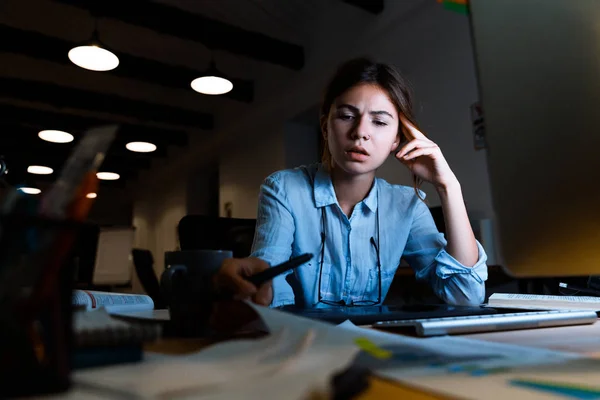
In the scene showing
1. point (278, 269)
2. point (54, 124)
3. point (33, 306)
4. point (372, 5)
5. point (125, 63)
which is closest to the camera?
point (33, 306)

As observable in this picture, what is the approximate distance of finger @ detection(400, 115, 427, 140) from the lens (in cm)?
104

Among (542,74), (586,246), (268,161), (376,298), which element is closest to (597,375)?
(586,246)

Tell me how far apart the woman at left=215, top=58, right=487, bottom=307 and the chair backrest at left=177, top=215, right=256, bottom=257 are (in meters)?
0.41

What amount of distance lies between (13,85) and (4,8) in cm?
100

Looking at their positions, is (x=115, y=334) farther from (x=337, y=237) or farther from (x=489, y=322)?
(x=337, y=237)

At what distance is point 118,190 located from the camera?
8.17 metres

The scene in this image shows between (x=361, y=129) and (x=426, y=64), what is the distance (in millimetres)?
1807

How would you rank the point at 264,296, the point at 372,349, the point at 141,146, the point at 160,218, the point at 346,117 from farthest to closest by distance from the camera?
the point at 160,218
the point at 141,146
the point at 346,117
the point at 264,296
the point at 372,349

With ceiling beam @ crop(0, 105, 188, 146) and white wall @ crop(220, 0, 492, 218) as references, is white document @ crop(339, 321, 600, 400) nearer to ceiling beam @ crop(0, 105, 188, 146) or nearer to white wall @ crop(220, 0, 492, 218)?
white wall @ crop(220, 0, 492, 218)

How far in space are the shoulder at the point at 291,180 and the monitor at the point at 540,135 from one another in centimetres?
74

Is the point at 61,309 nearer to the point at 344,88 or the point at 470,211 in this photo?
the point at 344,88

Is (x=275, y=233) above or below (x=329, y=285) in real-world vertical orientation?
above

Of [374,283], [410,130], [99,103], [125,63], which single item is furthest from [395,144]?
[99,103]

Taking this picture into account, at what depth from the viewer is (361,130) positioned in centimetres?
99
